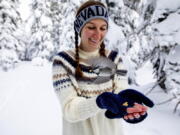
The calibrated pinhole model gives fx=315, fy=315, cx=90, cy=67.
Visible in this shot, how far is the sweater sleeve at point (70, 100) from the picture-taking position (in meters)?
1.94

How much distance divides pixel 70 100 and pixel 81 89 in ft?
0.68

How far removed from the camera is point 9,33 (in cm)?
2527

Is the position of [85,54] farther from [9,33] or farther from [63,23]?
[63,23]

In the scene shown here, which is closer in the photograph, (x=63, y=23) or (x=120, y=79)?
(x=120, y=79)

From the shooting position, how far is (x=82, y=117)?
202cm

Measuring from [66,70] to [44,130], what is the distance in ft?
20.2

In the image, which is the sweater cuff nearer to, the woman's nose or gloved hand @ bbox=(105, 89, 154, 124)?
gloved hand @ bbox=(105, 89, 154, 124)

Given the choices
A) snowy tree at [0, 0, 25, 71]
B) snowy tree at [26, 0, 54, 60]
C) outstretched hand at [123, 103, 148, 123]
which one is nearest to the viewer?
outstretched hand at [123, 103, 148, 123]

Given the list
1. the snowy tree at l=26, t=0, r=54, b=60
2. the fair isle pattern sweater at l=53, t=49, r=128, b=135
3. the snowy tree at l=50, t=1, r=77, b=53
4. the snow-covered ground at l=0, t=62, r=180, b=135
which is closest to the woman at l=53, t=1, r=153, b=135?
the fair isle pattern sweater at l=53, t=49, r=128, b=135

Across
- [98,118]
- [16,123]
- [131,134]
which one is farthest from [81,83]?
[16,123]

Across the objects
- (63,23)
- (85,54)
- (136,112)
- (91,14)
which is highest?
(63,23)

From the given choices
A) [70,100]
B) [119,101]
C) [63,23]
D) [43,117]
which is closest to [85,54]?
[70,100]

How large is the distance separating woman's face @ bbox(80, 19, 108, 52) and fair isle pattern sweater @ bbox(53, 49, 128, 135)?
72mm

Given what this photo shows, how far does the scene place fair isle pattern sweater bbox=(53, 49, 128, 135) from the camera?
212 cm
